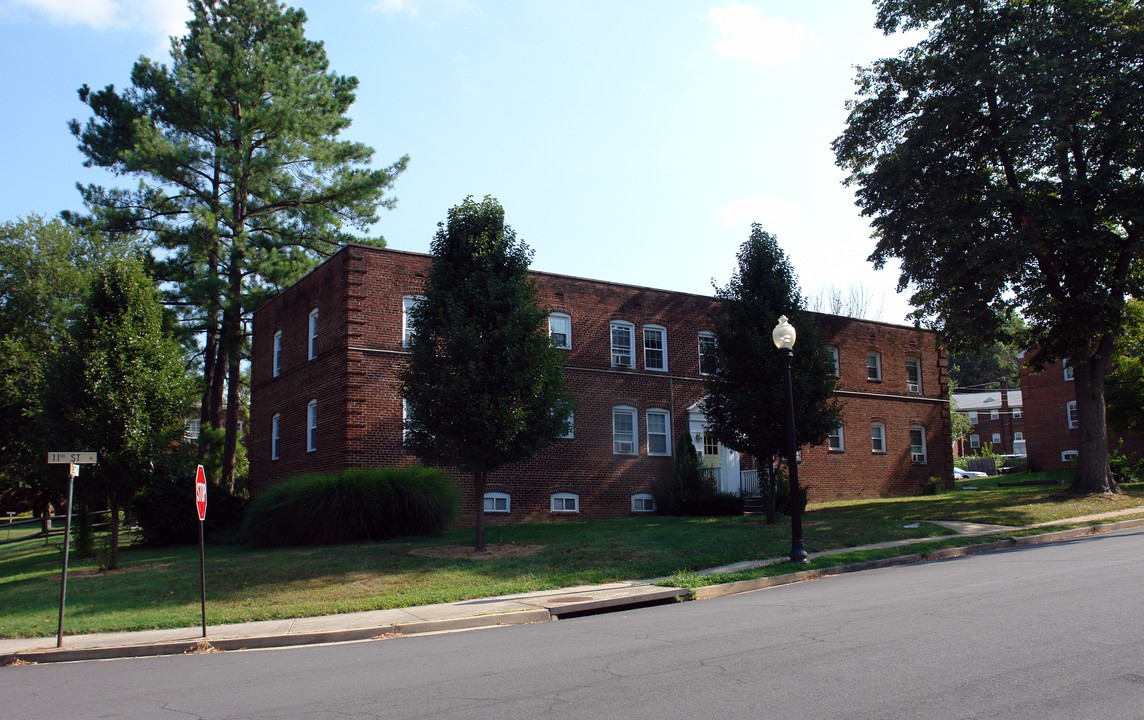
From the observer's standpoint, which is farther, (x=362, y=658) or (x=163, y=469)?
(x=163, y=469)

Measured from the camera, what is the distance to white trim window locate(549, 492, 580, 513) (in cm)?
2594

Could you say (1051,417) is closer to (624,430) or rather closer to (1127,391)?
(1127,391)

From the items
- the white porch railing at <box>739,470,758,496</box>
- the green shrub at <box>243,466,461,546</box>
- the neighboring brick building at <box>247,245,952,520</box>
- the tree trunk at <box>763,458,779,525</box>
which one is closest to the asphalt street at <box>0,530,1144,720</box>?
the green shrub at <box>243,466,461,546</box>

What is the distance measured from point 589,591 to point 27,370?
109 feet

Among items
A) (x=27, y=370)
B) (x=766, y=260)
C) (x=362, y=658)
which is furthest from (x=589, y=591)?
(x=27, y=370)

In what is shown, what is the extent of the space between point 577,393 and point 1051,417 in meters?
31.0

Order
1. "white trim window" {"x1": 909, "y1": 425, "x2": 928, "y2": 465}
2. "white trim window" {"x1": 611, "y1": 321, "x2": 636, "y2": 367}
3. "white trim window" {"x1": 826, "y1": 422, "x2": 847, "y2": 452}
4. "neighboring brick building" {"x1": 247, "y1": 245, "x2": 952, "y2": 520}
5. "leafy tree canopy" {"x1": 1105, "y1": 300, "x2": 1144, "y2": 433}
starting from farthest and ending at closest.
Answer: "white trim window" {"x1": 909, "y1": 425, "x2": 928, "y2": 465} < "white trim window" {"x1": 826, "y1": 422, "x2": 847, "y2": 452} < "leafy tree canopy" {"x1": 1105, "y1": 300, "x2": 1144, "y2": 433} < "white trim window" {"x1": 611, "y1": 321, "x2": 636, "y2": 367} < "neighboring brick building" {"x1": 247, "y1": 245, "x2": 952, "y2": 520}

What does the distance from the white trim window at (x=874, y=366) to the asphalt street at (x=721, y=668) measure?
23.9m

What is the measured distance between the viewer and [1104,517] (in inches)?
796

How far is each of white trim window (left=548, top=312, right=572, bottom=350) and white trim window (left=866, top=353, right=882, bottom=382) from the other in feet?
47.8

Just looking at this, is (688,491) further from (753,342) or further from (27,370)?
(27,370)

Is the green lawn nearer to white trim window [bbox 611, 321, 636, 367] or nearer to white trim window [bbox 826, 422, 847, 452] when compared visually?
white trim window [bbox 611, 321, 636, 367]

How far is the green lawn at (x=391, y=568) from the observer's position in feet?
41.8

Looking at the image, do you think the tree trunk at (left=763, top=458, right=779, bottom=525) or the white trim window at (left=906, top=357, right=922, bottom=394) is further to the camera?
the white trim window at (left=906, top=357, right=922, bottom=394)
